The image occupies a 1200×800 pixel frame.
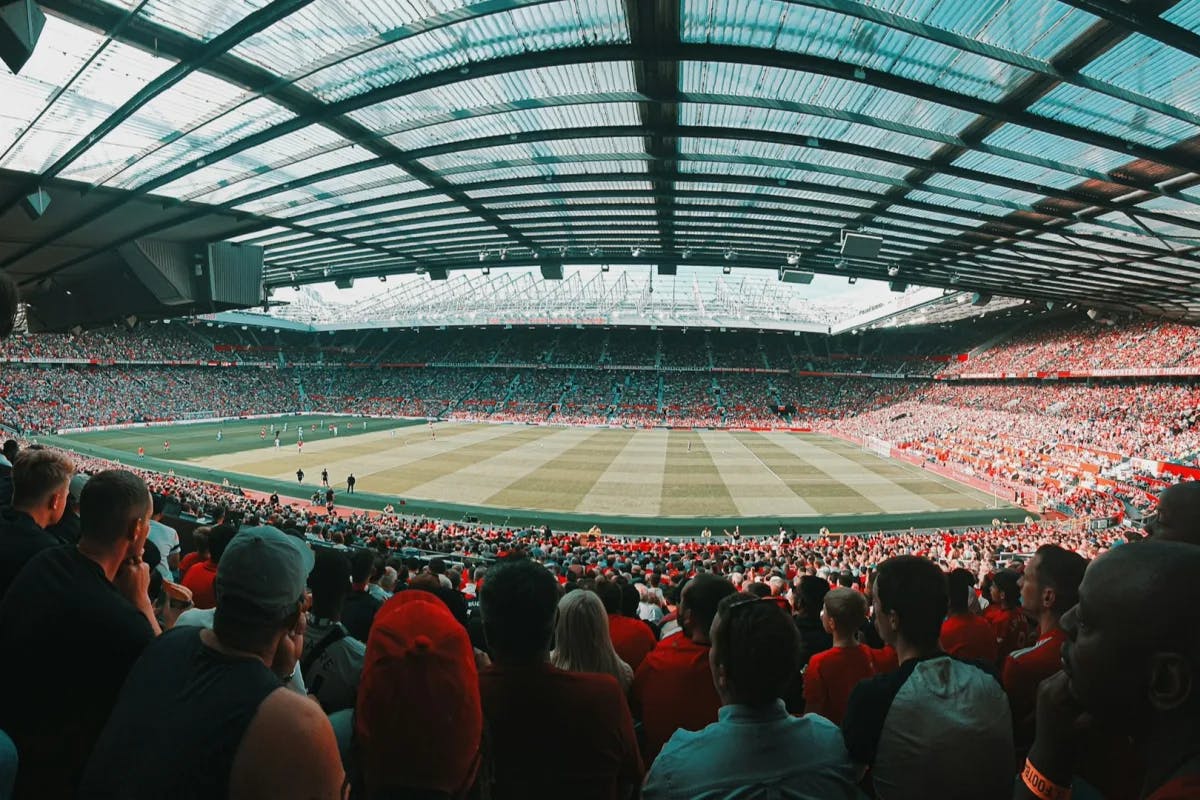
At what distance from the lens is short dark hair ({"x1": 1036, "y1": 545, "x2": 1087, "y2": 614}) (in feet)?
12.5

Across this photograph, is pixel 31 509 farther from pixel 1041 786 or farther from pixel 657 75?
pixel 657 75

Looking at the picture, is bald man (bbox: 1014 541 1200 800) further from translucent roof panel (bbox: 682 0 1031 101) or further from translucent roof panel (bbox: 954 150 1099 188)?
translucent roof panel (bbox: 954 150 1099 188)

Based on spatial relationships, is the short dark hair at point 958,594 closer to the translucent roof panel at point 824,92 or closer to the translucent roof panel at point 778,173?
the translucent roof panel at point 824,92

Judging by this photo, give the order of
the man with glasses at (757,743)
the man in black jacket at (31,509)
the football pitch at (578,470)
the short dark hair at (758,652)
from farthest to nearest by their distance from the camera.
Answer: the football pitch at (578,470), the man in black jacket at (31,509), the short dark hair at (758,652), the man with glasses at (757,743)

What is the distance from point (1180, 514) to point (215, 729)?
4.81 m

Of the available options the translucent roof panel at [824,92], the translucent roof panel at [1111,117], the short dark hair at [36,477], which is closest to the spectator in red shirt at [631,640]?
the short dark hair at [36,477]

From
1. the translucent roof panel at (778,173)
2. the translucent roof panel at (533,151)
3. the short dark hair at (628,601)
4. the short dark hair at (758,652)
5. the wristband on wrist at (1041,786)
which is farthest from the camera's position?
the translucent roof panel at (778,173)

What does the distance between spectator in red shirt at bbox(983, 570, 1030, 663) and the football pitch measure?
60.6 ft

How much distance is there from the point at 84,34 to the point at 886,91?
452 inches

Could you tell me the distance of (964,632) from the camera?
15.4 ft

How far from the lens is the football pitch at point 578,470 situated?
26359 mm

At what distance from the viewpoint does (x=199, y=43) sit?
7234 millimetres

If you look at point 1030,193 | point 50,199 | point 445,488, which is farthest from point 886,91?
point 445,488

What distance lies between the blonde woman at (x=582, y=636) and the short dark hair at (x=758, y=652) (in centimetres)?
99
